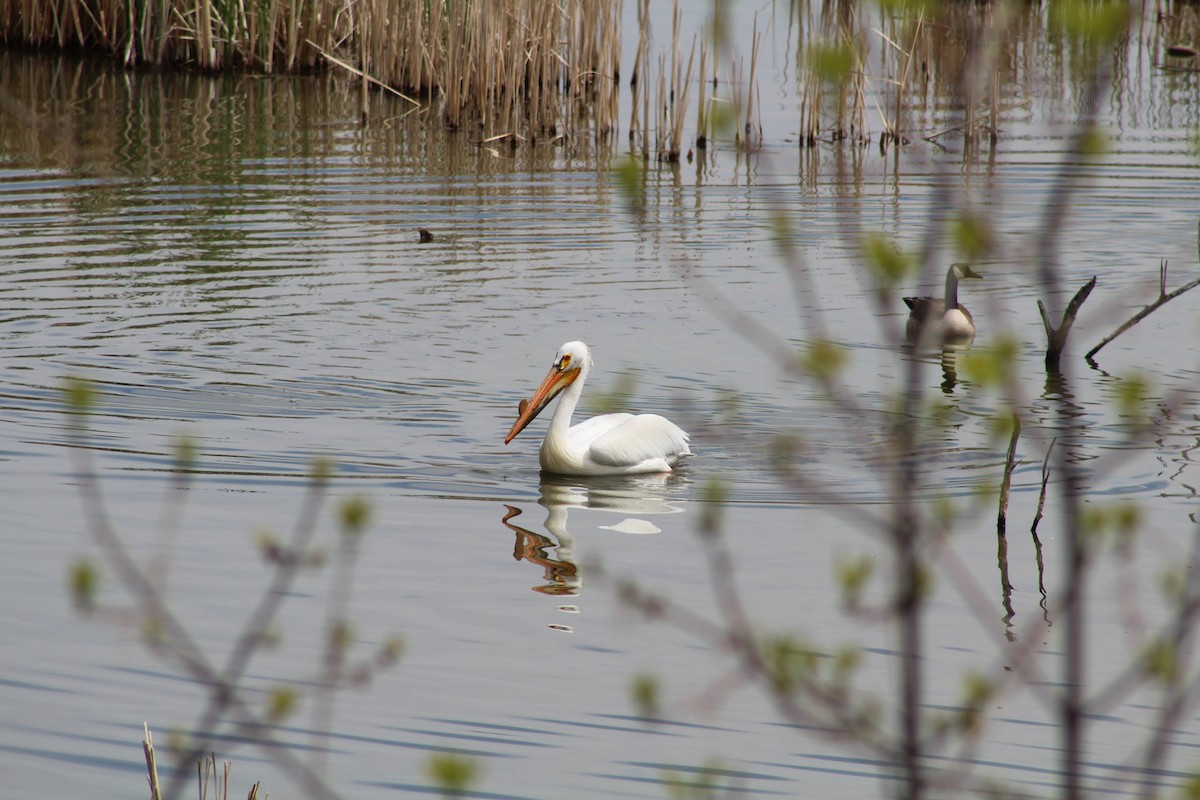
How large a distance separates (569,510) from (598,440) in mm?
557

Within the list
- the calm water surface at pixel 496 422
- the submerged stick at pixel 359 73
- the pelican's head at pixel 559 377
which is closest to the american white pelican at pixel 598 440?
the pelican's head at pixel 559 377

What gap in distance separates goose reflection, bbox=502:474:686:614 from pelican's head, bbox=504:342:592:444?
37 cm

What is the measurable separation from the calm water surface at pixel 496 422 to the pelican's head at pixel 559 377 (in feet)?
0.88

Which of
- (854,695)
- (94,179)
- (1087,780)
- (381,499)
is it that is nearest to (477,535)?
(381,499)

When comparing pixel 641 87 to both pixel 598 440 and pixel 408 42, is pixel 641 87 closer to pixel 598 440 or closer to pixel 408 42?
pixel 408 42

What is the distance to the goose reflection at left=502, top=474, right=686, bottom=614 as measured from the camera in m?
6.27

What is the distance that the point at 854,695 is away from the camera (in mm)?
4871

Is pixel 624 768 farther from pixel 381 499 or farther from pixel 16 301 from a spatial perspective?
pixel 16 301

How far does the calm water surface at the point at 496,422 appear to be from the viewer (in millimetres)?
4707

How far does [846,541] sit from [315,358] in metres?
4.00

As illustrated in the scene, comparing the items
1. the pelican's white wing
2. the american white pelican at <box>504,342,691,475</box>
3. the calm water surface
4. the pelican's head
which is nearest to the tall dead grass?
the calm water surface

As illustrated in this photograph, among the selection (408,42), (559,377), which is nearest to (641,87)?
(408,42)

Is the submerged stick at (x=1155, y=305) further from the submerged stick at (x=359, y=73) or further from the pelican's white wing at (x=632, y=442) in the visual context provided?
the submerged stick at (x=359, y=73)

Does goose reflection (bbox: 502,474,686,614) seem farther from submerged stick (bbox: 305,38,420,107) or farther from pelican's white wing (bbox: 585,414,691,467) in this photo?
submerged stick (bbox: 305,38,420,107)
